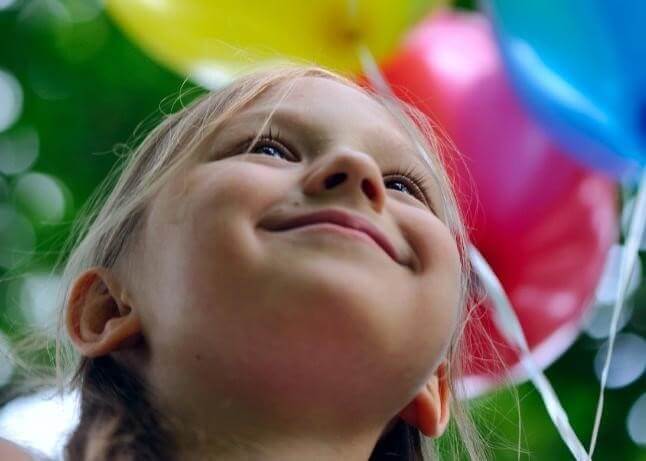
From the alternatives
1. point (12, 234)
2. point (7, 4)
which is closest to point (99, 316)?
point (12, 234)

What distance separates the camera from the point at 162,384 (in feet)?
2.62

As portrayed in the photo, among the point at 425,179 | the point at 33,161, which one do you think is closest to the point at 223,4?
the point at 425,179

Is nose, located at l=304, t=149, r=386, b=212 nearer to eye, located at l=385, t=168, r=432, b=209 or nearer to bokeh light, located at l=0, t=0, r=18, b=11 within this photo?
eye, located at l=385, t=168, r=432, b=209

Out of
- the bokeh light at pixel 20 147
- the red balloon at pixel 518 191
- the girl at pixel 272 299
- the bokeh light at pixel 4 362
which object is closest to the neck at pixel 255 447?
the girl at pixel 272 299

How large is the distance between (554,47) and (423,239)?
29.8 inches

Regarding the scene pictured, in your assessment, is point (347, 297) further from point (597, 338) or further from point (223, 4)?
point (597, 338)

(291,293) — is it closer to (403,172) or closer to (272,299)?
(272,299)

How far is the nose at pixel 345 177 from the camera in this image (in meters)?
0.80

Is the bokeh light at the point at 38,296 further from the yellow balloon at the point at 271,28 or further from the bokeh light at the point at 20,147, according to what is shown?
the bokeh light at the point at 20,147

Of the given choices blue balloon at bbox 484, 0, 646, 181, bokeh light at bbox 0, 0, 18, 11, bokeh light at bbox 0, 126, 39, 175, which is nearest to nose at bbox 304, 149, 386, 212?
blue balloon at bbox 484, 0, 646, 181

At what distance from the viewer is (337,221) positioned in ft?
2.57

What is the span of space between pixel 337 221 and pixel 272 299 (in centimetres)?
8

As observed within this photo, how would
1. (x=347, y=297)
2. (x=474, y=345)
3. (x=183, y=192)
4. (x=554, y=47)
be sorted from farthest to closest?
(x=554, y=47), (x=474, y=345), (x=183, y=192), (x=347, y=297)

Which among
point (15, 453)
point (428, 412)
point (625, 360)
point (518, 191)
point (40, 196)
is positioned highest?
point (15, 453)
